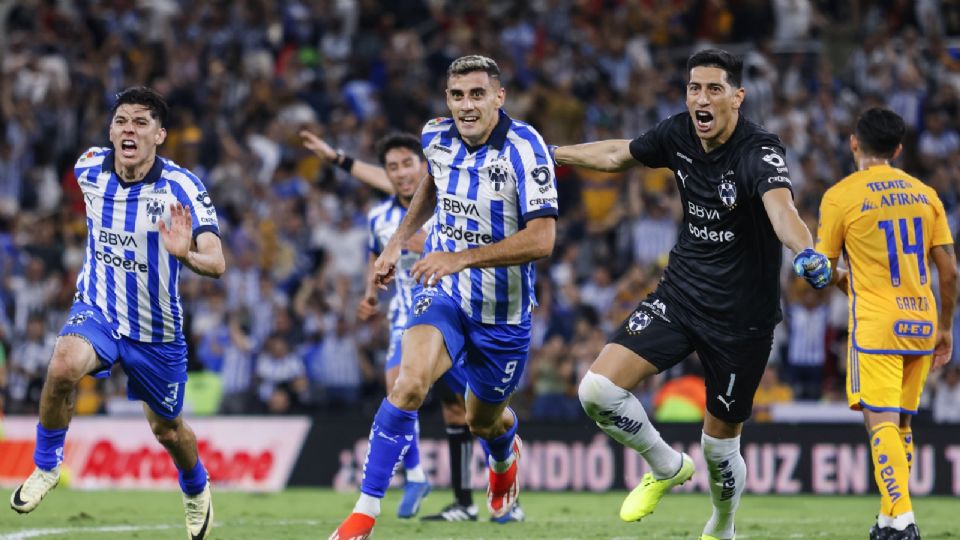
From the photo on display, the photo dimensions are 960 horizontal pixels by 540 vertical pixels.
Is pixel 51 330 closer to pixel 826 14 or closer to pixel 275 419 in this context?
pixel 275 419

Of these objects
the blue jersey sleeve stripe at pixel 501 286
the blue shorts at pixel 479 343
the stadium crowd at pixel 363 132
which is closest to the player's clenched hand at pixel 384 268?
the blue shorts at pixel 479 343

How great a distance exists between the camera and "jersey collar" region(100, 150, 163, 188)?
376 inches

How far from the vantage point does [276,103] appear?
23.3 m

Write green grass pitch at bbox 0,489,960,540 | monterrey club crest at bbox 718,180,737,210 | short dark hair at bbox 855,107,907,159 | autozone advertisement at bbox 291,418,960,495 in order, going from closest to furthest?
monterrey club crest at bbox 718,180,737,210 → short dark hair at bbox 855,107,907,159 → green grass pitch at bbox 0,489,960,540 → autozone advertisement at bbox 291,418,960,495

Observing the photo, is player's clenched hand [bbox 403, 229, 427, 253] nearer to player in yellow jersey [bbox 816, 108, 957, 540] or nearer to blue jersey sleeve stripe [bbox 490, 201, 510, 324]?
blue jersey sleeve stripe [bbox 490, 201, 510, 324]

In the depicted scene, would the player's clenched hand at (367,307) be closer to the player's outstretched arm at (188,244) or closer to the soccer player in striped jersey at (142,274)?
the soccer player in striped jersey at (142,274)

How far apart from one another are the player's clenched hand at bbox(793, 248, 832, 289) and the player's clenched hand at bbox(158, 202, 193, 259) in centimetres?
372

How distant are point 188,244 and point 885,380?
441 centimetres

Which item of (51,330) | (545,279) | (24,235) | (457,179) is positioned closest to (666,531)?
(457,179)

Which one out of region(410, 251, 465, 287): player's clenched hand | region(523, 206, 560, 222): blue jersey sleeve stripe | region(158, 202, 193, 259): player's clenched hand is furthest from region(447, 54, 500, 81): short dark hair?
region(158, 202, 193, 259): player's clenched hand

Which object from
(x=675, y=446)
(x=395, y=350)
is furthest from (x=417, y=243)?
(x=675, y=446)

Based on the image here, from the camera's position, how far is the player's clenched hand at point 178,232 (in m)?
8.73

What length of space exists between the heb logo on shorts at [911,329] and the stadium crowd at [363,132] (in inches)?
323

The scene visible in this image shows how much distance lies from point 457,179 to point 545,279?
1046 centimetres
